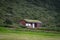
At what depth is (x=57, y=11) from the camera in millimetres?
80562

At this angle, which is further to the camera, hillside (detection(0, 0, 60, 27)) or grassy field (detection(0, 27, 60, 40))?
hillside (detection(0, 0, 60, 27))

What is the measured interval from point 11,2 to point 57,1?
2428 centimetres

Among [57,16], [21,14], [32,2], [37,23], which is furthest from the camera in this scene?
[32,2]

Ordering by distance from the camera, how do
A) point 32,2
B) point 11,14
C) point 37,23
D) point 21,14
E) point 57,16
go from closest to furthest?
1. point 37,23
2. point 11,14
3. point 21,14
4. point 57,16
5. point 32,2

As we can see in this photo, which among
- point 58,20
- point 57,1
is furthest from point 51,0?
point 58,20

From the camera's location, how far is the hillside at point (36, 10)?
67625 millimetres

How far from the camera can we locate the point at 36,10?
76.6 m

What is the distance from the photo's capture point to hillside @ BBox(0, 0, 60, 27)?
6762 cm

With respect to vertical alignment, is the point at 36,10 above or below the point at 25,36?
above

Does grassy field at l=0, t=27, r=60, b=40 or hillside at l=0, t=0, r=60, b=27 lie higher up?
hillside at l=0, t=0, r=60, b=27

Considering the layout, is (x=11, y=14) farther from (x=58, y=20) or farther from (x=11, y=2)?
(x=58, y=20)

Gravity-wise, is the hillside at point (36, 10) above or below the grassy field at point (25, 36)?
above

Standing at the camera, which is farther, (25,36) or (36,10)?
(36,10)

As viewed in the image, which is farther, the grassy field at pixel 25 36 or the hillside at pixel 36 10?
the hillside at pixel 36 10
